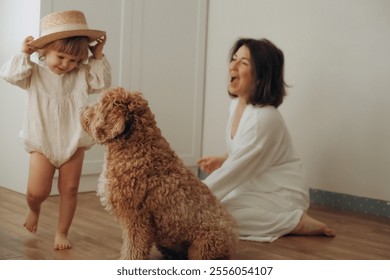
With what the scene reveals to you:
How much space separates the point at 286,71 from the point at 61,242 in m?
1.73

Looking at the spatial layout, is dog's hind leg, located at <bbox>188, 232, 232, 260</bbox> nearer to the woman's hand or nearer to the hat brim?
the woman's hand

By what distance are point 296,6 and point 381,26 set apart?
53 centimetres

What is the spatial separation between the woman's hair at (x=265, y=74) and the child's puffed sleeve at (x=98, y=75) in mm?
608

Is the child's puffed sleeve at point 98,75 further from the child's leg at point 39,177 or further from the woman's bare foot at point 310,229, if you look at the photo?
the woman's bare foot at point 310,229

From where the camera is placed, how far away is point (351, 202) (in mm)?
2588

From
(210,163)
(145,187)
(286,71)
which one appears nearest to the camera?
(145,187)

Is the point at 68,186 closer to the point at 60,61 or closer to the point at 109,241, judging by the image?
the point at 109,241

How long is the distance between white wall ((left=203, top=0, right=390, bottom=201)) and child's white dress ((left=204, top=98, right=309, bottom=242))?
0.61m

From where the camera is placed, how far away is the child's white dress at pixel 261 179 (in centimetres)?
188

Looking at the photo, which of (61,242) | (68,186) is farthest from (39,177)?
(61,242)

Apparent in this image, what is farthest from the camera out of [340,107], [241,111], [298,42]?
[298,42]

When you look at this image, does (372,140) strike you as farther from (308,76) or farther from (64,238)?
(64,238)

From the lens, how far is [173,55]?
10.2ft
